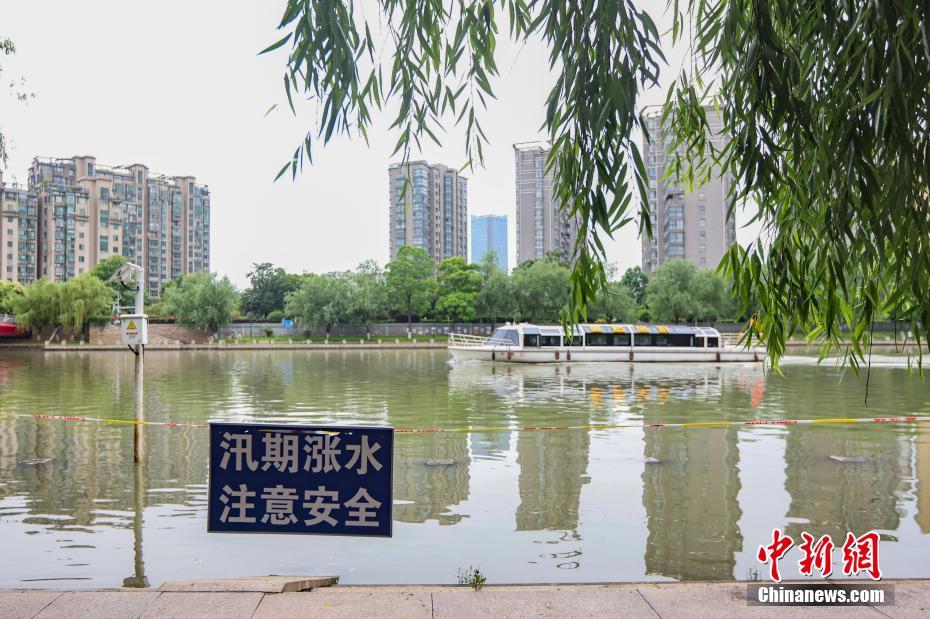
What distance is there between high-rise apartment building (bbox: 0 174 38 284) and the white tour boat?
343 ft

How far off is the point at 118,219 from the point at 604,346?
110008 mm

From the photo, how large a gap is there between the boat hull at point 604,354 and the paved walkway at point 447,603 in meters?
38.4

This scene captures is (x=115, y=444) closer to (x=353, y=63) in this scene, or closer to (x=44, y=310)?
(x=353, y=63)

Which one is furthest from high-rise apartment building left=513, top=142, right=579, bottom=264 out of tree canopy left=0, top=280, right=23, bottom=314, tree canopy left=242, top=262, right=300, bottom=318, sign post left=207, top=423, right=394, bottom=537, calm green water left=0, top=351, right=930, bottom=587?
sign post left=207, top=423, right=394, bottom=537

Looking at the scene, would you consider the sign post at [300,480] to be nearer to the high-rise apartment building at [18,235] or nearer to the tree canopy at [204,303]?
the tree canopy at [204,303]

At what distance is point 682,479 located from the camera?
34.2ft

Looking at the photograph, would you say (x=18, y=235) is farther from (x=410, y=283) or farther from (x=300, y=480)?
(x=300, y=480)

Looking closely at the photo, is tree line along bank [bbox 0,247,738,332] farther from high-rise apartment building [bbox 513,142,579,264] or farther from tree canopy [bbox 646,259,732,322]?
high-rise apartment building [bbox 513,142,579,264]

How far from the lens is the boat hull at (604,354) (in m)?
43.6

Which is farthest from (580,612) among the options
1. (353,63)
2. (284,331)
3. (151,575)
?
(284,331)

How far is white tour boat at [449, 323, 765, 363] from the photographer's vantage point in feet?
144

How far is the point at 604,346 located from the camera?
46562mm

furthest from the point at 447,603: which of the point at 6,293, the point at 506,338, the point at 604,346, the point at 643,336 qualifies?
the point at 6,293

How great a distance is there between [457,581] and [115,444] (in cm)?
941
